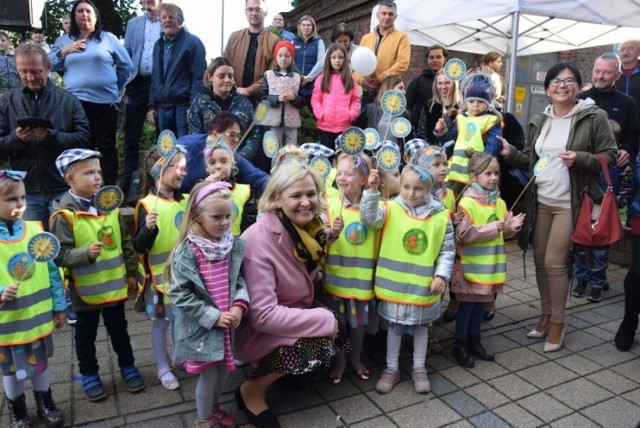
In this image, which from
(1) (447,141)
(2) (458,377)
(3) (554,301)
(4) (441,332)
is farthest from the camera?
(1) (447,141)

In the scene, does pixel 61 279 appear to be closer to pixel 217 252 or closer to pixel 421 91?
pixel 217 252

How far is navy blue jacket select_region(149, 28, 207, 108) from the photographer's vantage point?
5250 millimetres

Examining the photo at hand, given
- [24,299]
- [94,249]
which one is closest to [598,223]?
[94,249]

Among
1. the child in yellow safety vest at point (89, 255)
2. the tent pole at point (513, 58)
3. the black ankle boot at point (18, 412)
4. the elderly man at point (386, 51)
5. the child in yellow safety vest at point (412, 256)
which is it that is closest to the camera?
the black ankle boot at point (18, 412)

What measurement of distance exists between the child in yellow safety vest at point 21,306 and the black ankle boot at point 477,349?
2.66 m

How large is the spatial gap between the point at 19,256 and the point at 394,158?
2166mm

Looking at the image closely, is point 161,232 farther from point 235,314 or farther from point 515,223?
point 515,223

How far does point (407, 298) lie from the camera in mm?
3152

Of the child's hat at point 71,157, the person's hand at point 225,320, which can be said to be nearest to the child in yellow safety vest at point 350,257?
the person's hand at point 225,320

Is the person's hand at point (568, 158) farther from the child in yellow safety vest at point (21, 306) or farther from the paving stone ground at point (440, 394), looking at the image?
the child in yellow safety vest at point (21, 306)

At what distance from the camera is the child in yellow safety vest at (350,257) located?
10.7 feet

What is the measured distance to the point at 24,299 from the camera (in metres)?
2.61

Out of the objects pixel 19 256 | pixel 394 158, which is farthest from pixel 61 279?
pixel 394 158

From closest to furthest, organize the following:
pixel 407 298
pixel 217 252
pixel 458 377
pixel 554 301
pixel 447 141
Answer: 1. pixel 217 252
2. pixel 407 298
3. pixel 458 377
4. pixel 554 301
5. pixel 447 141
